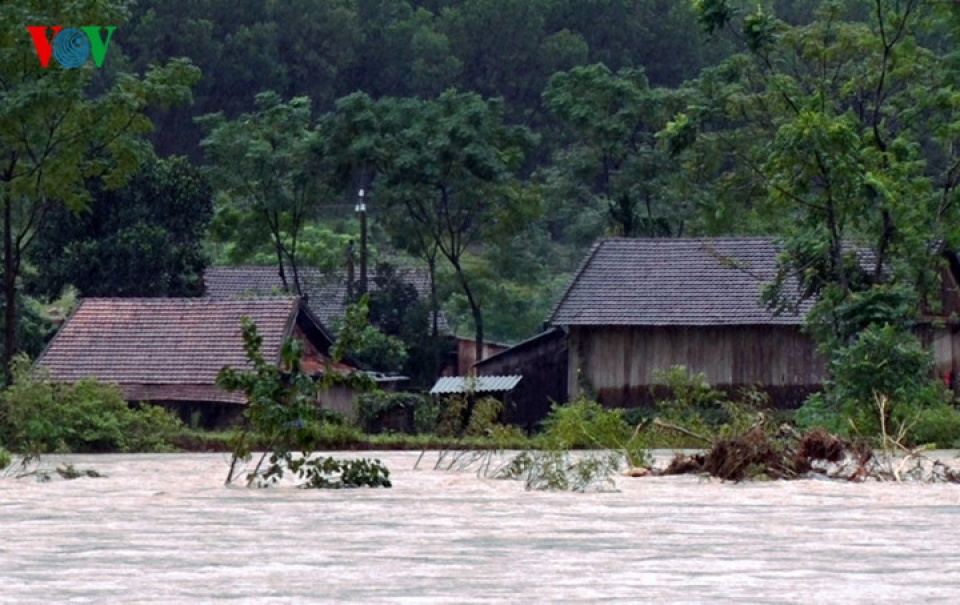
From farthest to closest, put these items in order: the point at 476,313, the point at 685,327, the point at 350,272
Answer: the point at 350,272 → the point at 476,313 → the point at 685,327

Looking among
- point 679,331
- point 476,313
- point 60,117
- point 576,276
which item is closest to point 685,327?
point 679,331

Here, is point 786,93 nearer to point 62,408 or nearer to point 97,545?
point 62,408

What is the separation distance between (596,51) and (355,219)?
16533 mm

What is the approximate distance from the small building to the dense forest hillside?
6.92ft

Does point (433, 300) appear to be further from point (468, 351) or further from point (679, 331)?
point (679, 331)

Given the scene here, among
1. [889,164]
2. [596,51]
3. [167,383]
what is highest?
[596,51]

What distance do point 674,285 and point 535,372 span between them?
13.6 ft

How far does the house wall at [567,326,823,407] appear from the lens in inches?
1901

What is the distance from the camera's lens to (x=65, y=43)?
38.9 meters

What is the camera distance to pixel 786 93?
40.0 meters

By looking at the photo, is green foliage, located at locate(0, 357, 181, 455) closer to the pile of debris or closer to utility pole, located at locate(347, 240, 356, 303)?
the pile of debris

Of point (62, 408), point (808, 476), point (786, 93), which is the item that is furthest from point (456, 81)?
point (808, 476)

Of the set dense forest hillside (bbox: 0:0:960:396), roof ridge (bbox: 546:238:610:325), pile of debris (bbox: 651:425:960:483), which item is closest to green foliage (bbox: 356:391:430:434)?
roof ridge (bbox: 546:238:610:325)

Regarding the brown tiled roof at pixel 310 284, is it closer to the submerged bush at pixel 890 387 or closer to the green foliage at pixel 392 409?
the green foliage at pixel 392 409
